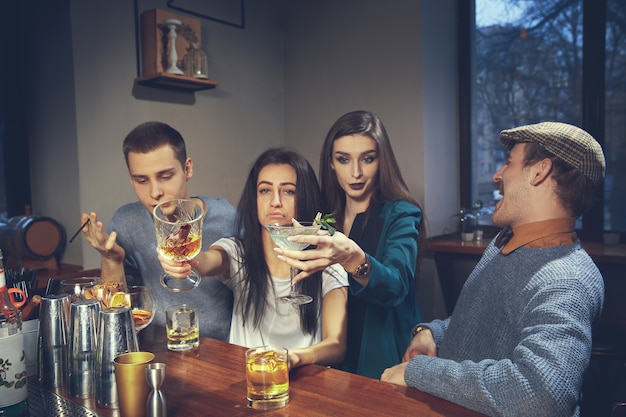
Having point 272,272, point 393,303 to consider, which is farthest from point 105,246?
point 393,303

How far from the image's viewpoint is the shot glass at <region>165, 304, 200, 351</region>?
5.02 ft

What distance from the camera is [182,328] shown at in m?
1.53

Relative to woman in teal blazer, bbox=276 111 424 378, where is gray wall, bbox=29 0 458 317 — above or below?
above

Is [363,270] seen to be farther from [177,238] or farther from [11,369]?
[11,369]

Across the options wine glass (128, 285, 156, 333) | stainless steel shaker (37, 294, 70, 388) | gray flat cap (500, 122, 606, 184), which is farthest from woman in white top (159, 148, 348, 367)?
gray flat cap (500, 122, 606, 184)

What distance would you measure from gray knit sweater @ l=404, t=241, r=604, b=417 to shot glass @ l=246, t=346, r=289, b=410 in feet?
0.97

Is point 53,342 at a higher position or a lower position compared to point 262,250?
lower

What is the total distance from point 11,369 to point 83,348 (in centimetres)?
18

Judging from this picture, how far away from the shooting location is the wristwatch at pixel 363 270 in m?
1.62

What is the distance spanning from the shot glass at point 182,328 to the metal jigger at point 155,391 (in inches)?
18.4

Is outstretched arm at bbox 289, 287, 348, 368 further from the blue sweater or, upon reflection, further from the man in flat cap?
the blue sweater

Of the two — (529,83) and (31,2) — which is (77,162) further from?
(529,83)

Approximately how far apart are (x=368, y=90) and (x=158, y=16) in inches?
59.0

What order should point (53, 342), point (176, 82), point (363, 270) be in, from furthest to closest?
point (176, 82) → point (363, 270) → point (53, 342)
